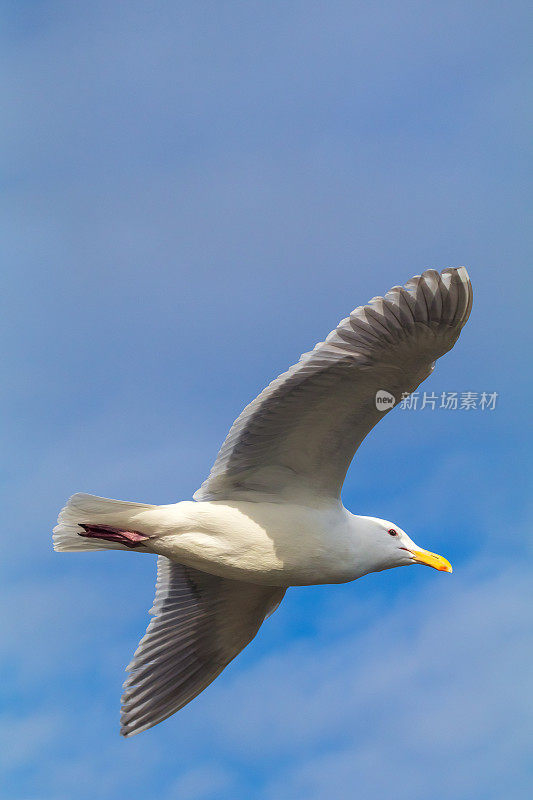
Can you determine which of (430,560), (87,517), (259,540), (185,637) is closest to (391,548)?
(430,560)

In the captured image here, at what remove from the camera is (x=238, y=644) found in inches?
406

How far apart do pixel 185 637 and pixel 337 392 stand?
3.19 metres

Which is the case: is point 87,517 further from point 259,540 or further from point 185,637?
point 185,637

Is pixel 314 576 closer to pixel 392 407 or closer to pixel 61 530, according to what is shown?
pixel 392 407

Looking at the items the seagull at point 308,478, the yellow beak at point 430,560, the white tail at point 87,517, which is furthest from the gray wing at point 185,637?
the yellow beak at point 430,560

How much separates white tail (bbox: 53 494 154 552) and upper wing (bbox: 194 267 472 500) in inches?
25.1

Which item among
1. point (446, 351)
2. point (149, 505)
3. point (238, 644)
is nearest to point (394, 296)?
point (446, 351)

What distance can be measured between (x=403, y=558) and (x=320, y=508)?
0.94m

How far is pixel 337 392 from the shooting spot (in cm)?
850

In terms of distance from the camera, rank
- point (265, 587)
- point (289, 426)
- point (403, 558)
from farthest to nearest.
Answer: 1. point (265, 587)
2. point (403, 558)
3. point (289, 426)

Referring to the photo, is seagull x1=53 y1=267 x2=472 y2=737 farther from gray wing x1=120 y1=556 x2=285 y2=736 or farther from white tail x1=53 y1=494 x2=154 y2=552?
gray wing x1=120 y1=556 x2=285 y2=736

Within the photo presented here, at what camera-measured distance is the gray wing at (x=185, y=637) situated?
10117 mm

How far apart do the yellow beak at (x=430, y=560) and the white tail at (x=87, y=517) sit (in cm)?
244

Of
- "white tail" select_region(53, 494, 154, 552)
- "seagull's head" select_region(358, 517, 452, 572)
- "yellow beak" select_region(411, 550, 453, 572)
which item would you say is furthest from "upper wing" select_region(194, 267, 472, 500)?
"yellow beak" select_region(411, 550, 453, 572)
